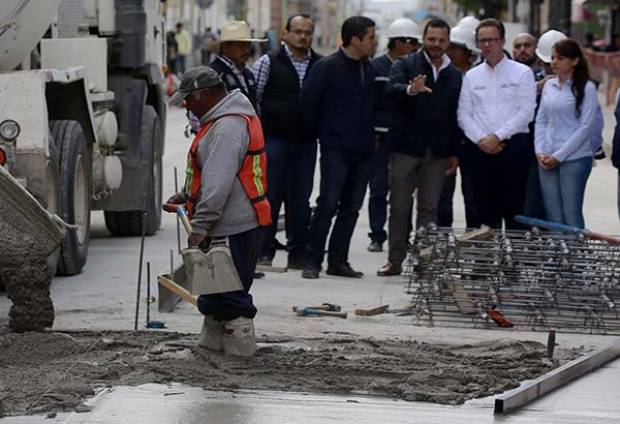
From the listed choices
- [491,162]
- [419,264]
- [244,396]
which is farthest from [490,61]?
[244,396]

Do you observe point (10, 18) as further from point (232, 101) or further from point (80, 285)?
point (232, 101)

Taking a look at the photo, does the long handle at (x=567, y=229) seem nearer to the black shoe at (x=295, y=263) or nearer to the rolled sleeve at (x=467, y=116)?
the rolled sleeve at (x=467, y=116)

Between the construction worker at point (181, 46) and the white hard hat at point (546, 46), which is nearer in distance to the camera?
the white hard hat at point (546, 46)

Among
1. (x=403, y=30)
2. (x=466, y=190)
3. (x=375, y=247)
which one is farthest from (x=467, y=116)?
(x=403, y=30)

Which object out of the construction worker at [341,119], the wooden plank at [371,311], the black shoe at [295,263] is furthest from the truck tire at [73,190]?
the wooden plank at [371,311]

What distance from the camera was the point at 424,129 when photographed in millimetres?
13242

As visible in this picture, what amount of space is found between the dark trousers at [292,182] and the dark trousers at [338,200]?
0.31 metres

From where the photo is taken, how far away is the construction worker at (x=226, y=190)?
8.78 m

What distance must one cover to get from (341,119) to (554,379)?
4.84m

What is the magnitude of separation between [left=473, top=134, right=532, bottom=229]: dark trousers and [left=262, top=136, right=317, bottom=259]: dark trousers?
4.37 ft

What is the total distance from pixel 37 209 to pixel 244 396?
214 centimetres

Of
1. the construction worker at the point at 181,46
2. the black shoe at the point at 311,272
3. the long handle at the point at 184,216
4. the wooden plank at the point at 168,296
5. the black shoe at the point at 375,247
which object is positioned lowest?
the construction worker at the point at 181,46

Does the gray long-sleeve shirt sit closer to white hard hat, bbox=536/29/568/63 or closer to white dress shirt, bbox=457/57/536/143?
white dress shirt, bbox=457/57/536/143

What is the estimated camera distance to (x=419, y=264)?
11.6m
